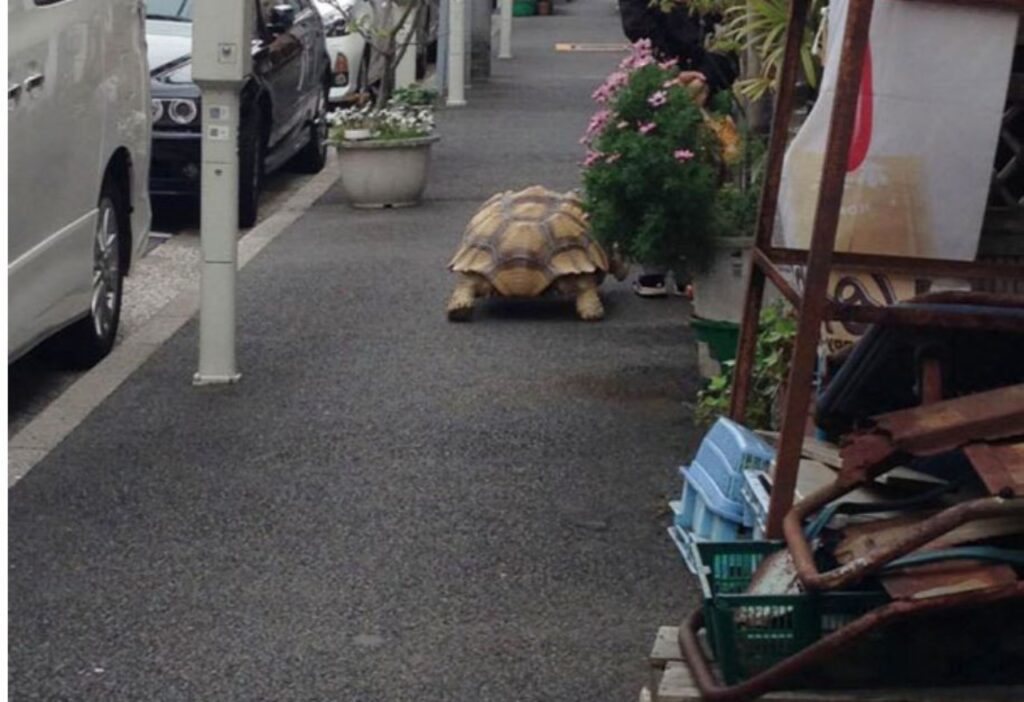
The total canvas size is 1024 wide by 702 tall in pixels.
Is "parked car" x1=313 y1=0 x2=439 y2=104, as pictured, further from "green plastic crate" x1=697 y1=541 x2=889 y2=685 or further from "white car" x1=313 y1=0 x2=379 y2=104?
"green plastic crate" x1=697 y1=541 x2=889 y2=685

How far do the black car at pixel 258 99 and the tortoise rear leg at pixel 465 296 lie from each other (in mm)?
2544

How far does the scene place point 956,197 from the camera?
188 inches

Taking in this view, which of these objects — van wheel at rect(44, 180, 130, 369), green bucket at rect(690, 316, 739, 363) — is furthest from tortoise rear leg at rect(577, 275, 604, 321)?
van wheel at rect(44, 180, 130, 369)

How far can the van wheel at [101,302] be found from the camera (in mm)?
8969

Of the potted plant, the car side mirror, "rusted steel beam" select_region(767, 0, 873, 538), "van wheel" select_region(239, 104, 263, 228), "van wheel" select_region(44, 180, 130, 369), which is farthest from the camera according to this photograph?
the car side mirror

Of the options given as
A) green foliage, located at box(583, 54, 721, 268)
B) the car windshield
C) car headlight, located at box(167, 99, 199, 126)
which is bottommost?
car headlight, located at box(167, 99, 199, 126)

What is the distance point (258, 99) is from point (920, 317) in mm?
9642

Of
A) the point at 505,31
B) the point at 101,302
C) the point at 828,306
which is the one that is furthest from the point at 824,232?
the point at 505,31

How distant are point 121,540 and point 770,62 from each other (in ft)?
10.2

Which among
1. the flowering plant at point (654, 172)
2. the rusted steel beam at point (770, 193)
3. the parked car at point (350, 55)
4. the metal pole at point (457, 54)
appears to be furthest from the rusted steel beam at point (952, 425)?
the metal pole at point (457, 54)

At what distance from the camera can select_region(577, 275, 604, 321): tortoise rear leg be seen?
395 inches

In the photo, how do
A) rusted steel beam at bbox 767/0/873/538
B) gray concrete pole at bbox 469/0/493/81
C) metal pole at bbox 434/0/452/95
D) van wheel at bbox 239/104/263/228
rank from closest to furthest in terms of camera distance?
1. rusted steel beam at bbox 767/0/873/538
2. van wheel at bbox 239/104/263/228
3. metal pole at bbox 434/0/452/95
4. gray concrete pole at bbox 469/0/493/81

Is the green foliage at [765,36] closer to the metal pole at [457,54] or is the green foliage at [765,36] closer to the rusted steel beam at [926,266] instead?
the rusted steel beam at [926,266]

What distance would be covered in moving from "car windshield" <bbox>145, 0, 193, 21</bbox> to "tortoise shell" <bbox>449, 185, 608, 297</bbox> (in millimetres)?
4445
